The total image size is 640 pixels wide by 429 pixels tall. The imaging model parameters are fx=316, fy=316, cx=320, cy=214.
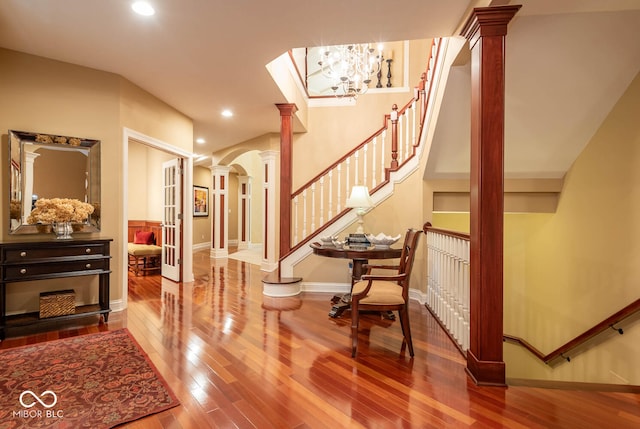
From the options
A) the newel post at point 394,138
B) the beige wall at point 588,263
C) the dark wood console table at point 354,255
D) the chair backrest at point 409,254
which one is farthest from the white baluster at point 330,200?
the beige wall at point 588,263

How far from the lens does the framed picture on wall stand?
8.88 m

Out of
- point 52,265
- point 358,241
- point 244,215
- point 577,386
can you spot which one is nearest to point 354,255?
point 358,241

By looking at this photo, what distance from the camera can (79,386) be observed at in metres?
2.03

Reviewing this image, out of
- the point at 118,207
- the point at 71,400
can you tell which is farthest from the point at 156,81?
the point at 71,400

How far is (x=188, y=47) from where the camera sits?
3012mm

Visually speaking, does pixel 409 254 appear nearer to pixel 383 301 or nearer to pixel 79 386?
pixel 383 301

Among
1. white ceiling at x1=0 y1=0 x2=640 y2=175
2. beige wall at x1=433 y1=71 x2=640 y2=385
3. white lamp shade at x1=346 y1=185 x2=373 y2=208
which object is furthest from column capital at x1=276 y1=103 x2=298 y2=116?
beige wall at x1=433 y1=71 x2=640 y2=385

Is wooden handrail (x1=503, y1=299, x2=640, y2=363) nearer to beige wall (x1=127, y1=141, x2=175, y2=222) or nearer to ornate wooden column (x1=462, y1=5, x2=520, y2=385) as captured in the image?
ornate wooden column (x1=462, y1=5, x2=520, y2=385)

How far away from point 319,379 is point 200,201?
7942 millimetres

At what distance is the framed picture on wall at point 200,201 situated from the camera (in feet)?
29.1

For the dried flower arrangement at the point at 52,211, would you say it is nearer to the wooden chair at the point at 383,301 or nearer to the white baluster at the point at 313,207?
the white baluster at the point at 313,207

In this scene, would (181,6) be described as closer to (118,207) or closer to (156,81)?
(156,81)

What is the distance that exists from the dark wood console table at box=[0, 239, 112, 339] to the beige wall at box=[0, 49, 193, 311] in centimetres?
28

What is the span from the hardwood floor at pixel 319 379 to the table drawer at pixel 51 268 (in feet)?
1.89
